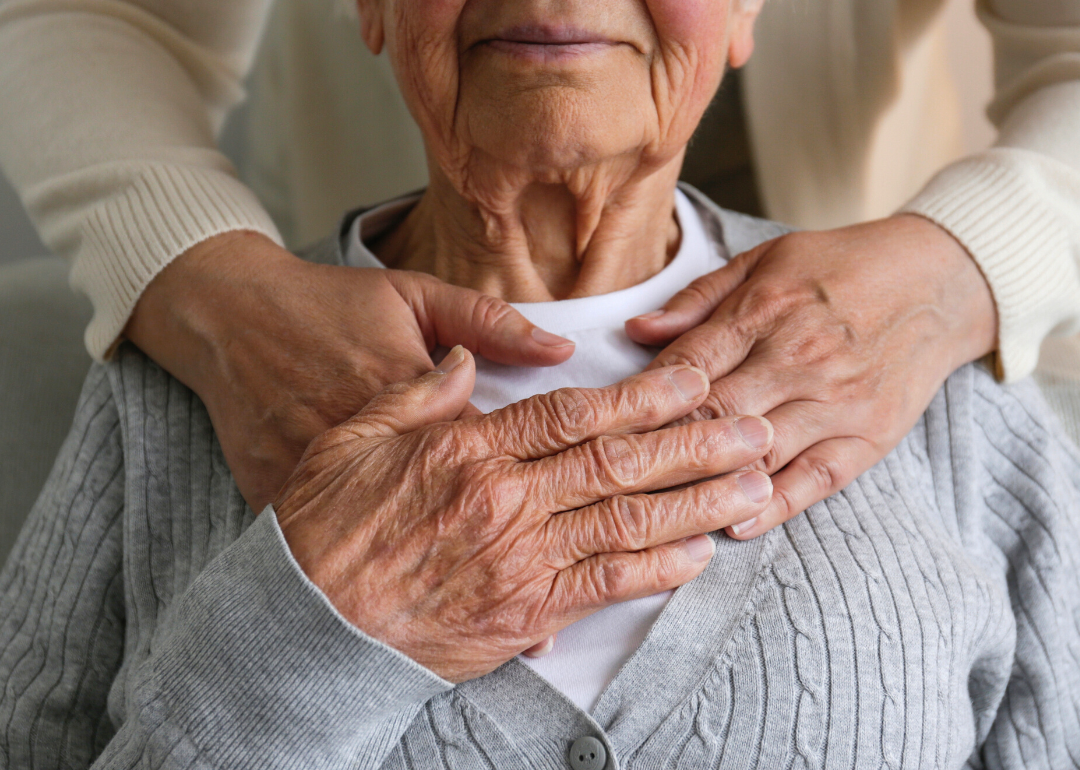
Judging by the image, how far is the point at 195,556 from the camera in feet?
3.26

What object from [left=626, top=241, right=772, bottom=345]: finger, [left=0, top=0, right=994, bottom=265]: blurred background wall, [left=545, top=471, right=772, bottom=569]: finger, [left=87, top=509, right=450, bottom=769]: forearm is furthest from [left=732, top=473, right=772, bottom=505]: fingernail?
[left=0, top=0, right=994, bottom=265]: blurred background wall

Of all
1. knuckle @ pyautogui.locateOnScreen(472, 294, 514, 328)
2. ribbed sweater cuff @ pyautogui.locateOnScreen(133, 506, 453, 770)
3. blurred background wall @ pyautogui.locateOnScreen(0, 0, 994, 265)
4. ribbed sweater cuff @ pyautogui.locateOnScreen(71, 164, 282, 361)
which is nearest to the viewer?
ribbed sweater cuff @ pyautogui.locateOnScreen(133, 506, 453, 770)

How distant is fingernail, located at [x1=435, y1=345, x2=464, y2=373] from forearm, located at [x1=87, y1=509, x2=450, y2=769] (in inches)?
8.4

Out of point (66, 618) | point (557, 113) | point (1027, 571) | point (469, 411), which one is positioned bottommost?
point (1027, 571)

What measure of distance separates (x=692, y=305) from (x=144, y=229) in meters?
0.66

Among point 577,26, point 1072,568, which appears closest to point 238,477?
point 577,26

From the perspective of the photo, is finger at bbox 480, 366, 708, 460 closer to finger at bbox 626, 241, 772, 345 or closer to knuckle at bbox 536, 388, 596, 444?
knuckle at bbox 536, 388, 596, 444

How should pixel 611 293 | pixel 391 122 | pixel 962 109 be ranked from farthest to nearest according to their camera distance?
pixel 962 109 < pixel 391 122 < pixel 611 293

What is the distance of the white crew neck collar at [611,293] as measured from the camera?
1.04 metres

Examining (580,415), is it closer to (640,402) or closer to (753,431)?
(640,402)

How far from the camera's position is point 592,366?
3.33 feet

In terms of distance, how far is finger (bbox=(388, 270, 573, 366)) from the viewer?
3.09 ft

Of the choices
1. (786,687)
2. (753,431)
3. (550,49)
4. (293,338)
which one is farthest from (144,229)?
(786,687)

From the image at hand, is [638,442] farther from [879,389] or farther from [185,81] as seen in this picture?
[185,81]
